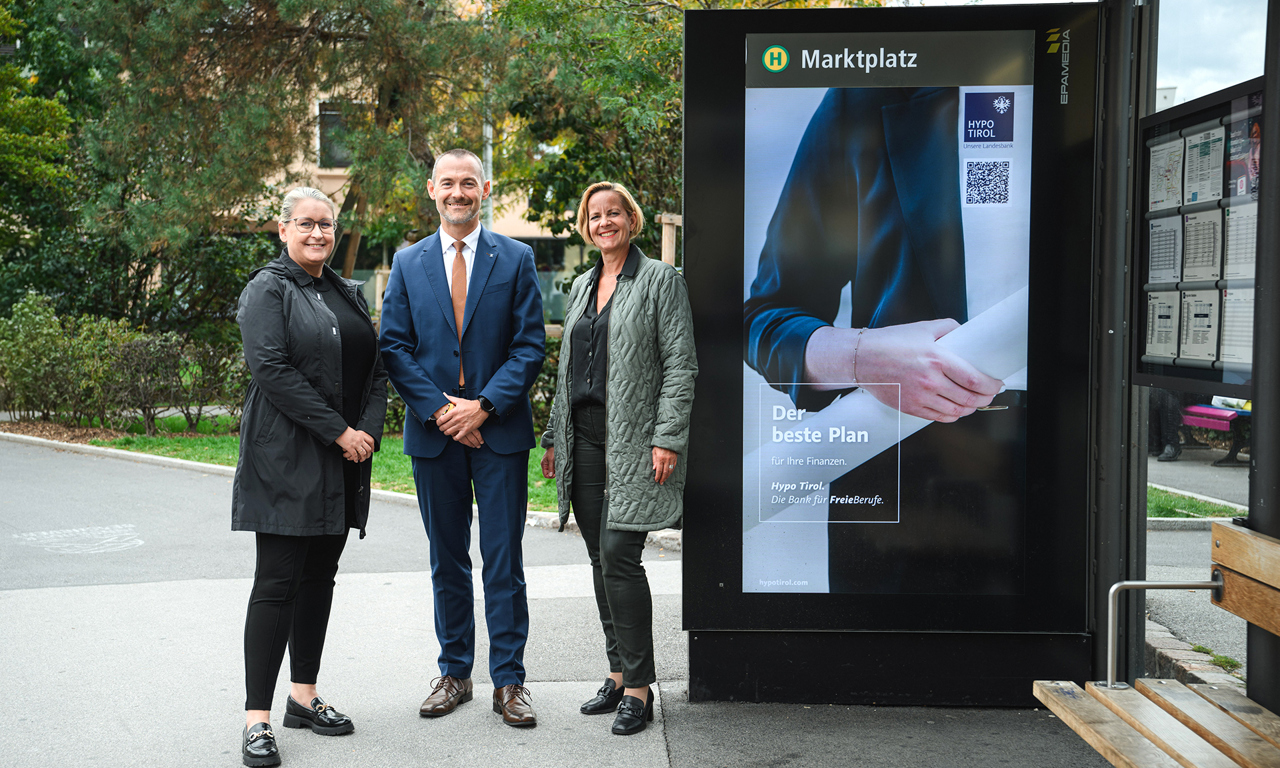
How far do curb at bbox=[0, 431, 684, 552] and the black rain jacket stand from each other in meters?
2.79

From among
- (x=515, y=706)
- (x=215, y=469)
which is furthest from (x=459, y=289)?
(x=215, y=469)

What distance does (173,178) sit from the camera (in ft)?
46.9

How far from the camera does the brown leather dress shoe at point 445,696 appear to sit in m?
4.23

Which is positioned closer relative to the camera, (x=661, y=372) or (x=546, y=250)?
(x=661, y=372)

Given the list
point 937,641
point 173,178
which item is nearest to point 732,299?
point 937,641

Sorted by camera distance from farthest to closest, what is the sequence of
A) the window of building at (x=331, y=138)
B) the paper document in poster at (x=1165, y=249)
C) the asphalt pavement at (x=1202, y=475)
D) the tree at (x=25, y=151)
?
1. the tree at (x=25, y=151)
2. the window of building at (x=331, y=138)
3. the paper document in poster at (x=1165, y=249)
4. the asphalt pavement at (x=1202, y=475)

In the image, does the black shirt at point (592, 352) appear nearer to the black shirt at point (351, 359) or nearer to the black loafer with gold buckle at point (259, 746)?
the black shirt at point (351, 359)

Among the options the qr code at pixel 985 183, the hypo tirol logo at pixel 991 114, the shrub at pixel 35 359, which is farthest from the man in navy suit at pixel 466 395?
the shrub at pixel 35 359

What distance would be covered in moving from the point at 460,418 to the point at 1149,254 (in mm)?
2752

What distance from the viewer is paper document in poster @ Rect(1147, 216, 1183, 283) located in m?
3.96

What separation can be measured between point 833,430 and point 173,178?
41.4ft

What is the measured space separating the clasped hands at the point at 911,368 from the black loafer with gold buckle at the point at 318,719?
2319 millimetres

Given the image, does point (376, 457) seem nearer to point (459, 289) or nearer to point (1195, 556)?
point (459, 289)

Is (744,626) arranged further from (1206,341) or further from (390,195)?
(390,195)
